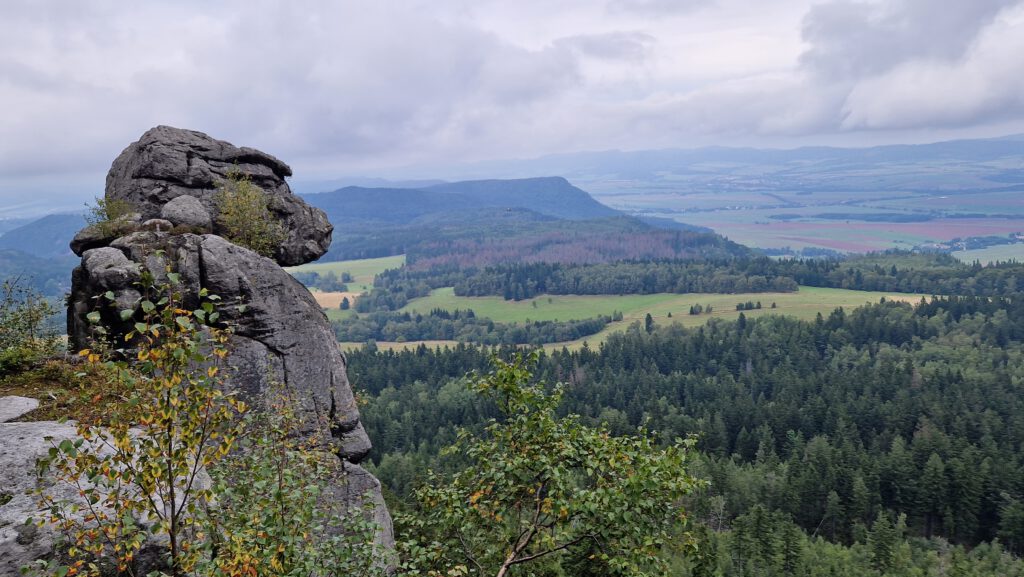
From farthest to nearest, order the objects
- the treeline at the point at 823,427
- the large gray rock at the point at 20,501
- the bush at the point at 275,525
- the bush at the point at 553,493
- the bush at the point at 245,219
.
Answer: the treeline at the point at 823,427 < the bush at the point at 245,219 < the bush at the point at 553,493 < the large gray rock at the point at 20,501 < the bush at the point at 275,525

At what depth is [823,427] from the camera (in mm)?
135000

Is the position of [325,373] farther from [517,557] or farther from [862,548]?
[862,548]

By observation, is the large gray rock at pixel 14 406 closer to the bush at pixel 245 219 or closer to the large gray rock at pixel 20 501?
the large gray rock at pixel 20 501

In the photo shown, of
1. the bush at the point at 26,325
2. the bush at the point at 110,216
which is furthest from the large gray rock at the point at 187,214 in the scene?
the bush at the point at 26,325

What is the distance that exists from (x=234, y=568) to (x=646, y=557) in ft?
32.1

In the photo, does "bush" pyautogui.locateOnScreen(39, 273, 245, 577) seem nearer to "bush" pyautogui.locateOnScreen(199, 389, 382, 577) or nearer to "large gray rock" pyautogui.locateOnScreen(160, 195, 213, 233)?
"bush" pyautogui.locateOnScreen(199, 389, 382, 577)

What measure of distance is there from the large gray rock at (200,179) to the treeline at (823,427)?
29.7 m

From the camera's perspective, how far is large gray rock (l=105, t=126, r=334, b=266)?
121 ft

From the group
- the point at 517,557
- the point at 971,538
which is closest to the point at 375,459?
the point at 971,538

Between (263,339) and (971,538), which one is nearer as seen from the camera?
(263,339)

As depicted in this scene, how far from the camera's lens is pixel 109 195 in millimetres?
37812

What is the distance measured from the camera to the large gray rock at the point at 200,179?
121 ft

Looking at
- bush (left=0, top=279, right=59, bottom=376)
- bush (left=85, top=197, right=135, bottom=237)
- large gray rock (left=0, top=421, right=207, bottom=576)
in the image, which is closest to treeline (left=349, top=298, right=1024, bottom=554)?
bush (left=85, top=197, right=135, bottom=237)

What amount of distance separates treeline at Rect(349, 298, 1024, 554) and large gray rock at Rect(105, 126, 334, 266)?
2970 centimetres
